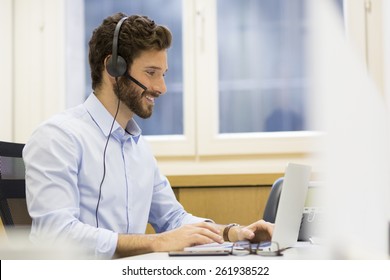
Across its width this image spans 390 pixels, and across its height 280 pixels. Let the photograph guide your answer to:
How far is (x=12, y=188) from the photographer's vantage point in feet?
3.88

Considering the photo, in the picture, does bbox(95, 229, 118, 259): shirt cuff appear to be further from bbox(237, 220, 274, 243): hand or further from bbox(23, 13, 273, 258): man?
bbox(237, 220, 274, 243): hand

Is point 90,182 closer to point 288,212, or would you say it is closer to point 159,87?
point 159,87

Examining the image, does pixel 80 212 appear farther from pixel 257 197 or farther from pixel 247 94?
pixel 247 94

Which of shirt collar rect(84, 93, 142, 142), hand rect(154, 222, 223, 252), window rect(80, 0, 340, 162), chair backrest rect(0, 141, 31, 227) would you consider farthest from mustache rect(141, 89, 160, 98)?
window rect(80, 0, 340, 162)

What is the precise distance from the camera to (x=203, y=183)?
1890 millimetres

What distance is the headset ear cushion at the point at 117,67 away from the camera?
47.9 inches

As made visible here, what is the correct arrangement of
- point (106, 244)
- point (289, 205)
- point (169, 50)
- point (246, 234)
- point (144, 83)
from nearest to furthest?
point (289, 205)
point (106, 244)
point (246, 234)
point (144, 83)
point (169, 50)

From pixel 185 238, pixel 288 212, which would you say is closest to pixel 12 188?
pixel 185 238

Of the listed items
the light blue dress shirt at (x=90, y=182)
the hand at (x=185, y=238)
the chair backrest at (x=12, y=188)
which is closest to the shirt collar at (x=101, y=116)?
the light blue dress shirt at (x=90, y=182)

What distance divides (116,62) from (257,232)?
0.50 meters

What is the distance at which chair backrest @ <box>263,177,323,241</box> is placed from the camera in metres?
0.28

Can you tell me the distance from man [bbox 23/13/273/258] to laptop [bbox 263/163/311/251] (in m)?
0.12

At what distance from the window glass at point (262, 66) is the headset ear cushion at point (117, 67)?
0.91 m

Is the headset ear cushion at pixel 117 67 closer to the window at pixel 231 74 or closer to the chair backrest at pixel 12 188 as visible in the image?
the chair backrest at pixel 12 188
